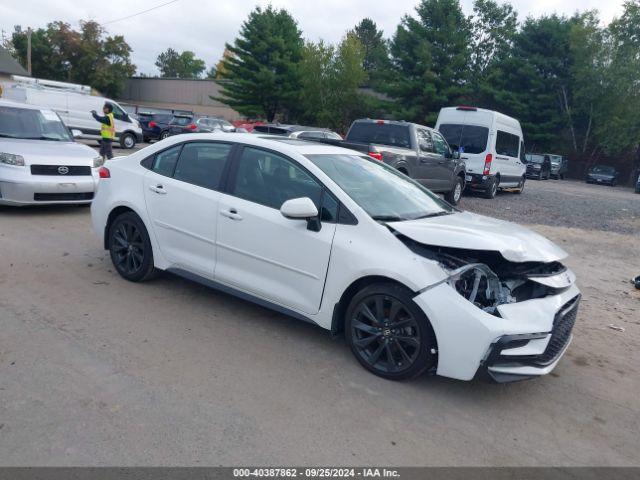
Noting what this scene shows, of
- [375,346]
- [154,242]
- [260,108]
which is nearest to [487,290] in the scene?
[375,346]

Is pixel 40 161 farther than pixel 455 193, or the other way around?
pixel 455 193

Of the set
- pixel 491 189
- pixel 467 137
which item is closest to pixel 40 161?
pixel 467 137

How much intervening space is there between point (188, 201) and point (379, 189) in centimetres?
176

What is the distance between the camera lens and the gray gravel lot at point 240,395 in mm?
3031

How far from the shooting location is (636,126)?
36.1 metres

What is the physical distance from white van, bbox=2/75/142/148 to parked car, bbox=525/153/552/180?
22.3 meters

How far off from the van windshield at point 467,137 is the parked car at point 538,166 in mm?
18009

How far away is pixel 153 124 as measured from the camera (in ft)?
87.6

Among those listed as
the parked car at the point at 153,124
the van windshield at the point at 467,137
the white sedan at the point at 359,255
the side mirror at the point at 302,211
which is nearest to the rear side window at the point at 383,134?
the van windshield at the point at 467,137

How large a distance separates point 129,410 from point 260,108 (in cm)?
4176

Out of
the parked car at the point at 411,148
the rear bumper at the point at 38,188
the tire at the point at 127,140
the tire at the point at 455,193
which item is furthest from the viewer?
the tire at the point at 127,140

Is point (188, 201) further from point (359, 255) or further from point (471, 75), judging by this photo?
point (471, 75)

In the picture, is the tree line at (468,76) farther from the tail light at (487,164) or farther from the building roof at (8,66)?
the tail light at (487,164)

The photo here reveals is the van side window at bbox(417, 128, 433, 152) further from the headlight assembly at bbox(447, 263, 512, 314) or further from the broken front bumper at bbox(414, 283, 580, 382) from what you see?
the broken front bumper at bbox(414, 283, 580, 382)
